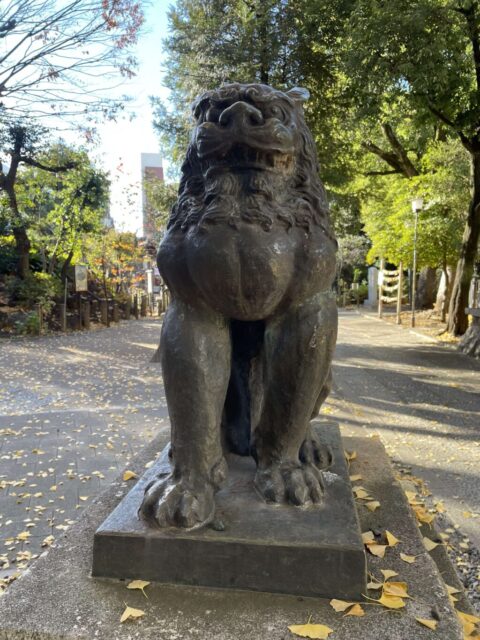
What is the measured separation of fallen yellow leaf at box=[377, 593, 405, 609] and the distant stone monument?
0.08 meters

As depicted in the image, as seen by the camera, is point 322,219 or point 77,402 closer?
point 322,219

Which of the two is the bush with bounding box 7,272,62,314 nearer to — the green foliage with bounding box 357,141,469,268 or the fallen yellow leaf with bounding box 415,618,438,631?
the green foliage with bounding box 357,141,469,268

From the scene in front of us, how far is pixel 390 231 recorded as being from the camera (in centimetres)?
1628

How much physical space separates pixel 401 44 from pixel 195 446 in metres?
7.65

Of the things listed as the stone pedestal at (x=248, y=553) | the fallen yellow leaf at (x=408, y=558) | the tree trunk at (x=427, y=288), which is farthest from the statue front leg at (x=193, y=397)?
the tree trunk at (x=427, y=288)

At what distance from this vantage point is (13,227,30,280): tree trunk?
14617mm

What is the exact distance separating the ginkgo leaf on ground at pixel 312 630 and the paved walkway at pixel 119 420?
212 centimetres

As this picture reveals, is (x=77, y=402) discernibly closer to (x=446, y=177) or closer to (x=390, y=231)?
(x=446, y=177)

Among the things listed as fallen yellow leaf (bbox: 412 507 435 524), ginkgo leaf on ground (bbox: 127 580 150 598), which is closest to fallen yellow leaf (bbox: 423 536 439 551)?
A: fallen yellow leaf (bbox: 412 507 435 524)

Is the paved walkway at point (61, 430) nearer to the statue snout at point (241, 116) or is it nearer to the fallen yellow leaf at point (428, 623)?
the fallen yellow leaf at point (428, 623)

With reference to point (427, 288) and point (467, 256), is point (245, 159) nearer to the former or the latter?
point (467, 256)

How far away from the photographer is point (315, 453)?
2184 millimetres

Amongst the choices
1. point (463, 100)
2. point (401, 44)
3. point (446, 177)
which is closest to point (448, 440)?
point (401, 44)

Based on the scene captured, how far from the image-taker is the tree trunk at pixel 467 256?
11.3 m
